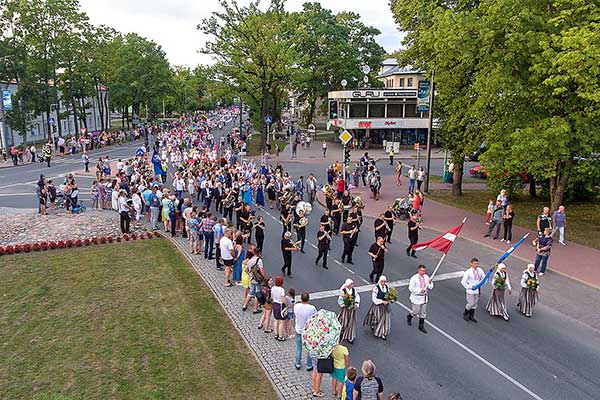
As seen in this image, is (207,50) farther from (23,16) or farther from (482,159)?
(482,159)

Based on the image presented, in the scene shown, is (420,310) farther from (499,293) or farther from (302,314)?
(302,314)

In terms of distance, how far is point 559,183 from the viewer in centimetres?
1958

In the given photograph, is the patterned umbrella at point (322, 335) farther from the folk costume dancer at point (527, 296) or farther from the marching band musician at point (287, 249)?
the folk costume dancer at point (527, 296)

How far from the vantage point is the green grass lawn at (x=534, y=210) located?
19703 millimetres

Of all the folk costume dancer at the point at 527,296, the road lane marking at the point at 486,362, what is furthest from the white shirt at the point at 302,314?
the folk costume dancer at the point at 527,296

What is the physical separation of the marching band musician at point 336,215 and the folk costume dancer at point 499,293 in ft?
25.3

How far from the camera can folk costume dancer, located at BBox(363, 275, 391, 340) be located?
34.8ft

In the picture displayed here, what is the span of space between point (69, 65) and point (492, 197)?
46.1m

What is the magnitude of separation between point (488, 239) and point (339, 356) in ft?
41.6

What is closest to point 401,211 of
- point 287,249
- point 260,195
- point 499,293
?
point 260,195

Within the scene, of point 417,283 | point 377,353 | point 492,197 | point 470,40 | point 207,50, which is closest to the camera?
point 377,353

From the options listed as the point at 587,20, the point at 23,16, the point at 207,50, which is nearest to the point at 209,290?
the point at 587,20

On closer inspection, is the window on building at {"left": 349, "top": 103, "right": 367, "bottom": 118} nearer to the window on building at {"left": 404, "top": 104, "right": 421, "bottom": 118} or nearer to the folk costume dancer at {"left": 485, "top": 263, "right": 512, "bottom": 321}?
the window on building at {"left": 404, "top": 104, "right": 421, "bottom": 118}

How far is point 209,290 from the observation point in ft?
44.0
